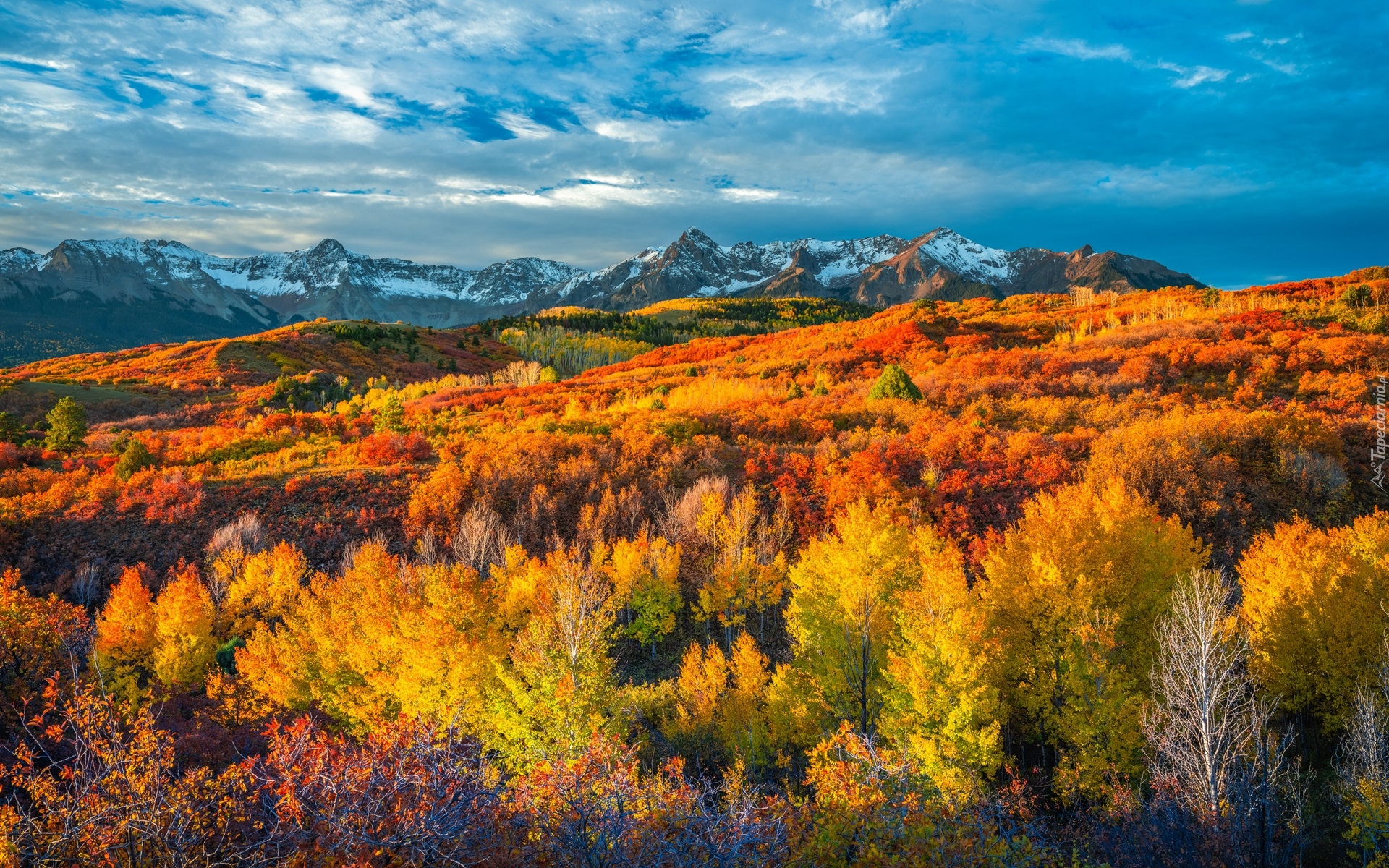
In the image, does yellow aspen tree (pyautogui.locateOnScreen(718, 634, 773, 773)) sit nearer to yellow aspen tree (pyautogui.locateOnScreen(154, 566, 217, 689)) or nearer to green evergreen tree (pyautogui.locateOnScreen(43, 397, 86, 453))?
yellow aspen tree (pyautogui.locateOnScreen(154, 566, 217, 689))

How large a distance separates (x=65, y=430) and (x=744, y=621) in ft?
162

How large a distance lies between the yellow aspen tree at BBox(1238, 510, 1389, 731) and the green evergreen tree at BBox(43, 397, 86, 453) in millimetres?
65003

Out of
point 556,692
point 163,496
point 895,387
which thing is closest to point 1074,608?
point 556,692

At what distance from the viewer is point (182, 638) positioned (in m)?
24.7

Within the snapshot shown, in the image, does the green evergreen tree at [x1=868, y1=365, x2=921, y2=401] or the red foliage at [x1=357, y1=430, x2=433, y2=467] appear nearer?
the red foliage at [x1=357, y1=430, x2=433, y2=467]

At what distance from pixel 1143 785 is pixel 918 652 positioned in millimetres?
7390

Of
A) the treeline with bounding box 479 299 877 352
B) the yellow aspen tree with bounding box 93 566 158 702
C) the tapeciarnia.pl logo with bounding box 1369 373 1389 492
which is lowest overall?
the yellow aspen tree with bounding box 93 566 158 702

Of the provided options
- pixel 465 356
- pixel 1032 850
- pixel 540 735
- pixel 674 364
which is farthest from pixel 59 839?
pixel 465 356

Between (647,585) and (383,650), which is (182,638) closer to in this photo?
(383,650)

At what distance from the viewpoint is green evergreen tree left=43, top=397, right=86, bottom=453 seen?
43.4m

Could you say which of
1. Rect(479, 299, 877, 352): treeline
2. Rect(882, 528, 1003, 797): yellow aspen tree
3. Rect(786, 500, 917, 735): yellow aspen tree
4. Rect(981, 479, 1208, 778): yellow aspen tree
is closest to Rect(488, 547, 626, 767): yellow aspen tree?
Rect(786, 500, 917, 735): yellow aspen tree

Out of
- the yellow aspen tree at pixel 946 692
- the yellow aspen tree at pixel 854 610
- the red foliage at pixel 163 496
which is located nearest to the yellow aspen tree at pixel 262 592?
the red foliage at pixel 163 496

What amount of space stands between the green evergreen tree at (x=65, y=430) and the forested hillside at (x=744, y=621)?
2.23 feet

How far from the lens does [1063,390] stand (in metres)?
41.3
